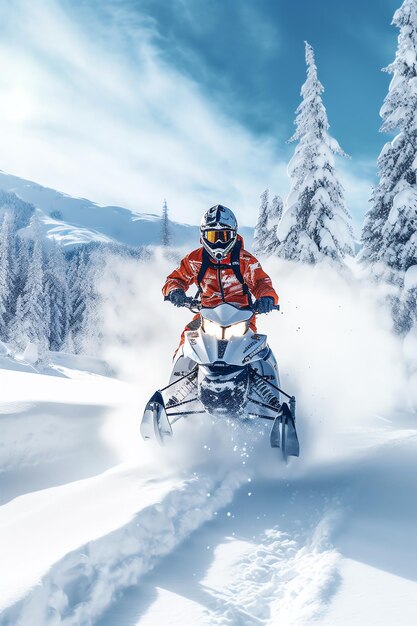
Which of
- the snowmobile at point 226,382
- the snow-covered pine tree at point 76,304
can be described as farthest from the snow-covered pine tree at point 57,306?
the snowmobile at point 226,382

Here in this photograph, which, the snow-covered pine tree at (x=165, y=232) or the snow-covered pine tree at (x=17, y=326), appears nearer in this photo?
the snow-covered pine tree at (x=17, y=326)

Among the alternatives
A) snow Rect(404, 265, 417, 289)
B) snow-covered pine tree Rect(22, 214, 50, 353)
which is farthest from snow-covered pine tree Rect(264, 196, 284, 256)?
snow-covered pine tree Rect(22, 214, 50, 353)

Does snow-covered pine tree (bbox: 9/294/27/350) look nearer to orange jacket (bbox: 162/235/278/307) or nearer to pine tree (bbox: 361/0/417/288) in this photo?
pine tree (bbox: 361/0/417/288)

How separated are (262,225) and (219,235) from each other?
2580cm

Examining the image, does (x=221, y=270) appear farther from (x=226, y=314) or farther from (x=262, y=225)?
(x=262, y=225)

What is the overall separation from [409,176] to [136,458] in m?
13.8

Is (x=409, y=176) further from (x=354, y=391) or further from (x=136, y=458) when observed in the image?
(x=136, y=458)

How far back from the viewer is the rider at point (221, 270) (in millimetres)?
6777

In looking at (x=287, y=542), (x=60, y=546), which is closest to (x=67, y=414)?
(x=60, y=546)

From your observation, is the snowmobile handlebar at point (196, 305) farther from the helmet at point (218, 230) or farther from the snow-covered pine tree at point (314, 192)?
the snow-covered pine tree at point (314, 192)

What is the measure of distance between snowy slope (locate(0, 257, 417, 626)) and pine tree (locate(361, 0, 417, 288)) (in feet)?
26.3

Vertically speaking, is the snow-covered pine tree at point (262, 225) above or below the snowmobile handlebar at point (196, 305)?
above

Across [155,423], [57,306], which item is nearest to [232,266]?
[155,423]

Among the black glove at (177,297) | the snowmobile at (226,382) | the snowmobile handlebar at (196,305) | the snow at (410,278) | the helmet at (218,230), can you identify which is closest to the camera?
the snowmobile at (226,382)
